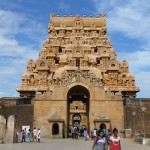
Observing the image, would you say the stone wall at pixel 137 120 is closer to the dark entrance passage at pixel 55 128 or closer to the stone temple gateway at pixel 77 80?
the stone temple gateway at pixel 77 80

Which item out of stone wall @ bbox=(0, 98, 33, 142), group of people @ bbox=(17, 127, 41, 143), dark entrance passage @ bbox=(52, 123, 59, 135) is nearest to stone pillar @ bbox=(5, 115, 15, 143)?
group of people @ bbox=(17, 127, 41, 143)

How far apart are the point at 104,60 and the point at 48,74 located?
11.2 meters

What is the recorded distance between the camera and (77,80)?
109ft

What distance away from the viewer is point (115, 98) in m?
33.2

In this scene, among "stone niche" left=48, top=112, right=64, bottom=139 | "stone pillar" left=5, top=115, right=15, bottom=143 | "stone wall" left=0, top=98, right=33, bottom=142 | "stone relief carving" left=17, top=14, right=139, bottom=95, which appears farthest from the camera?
"stone relief carving" left=17, top=14, right=139, bottom=95

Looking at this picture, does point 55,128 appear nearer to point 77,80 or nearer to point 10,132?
point 77,80

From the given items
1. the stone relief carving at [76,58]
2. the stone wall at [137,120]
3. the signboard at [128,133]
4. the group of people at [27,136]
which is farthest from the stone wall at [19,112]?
the stone wall at [137,120]

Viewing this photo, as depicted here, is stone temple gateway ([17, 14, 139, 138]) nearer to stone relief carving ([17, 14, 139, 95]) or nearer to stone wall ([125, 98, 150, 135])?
stone relief carving ([17, 14, 139, 95])

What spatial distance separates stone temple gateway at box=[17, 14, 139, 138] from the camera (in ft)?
107

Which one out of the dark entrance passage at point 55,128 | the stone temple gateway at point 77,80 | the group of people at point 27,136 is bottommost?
the group of people at point 27,136

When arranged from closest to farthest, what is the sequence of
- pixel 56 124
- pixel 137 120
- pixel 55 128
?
1. pixel 56 124
2. pixel 55 128
3. pixel 137 120

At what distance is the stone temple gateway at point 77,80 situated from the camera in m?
32.7

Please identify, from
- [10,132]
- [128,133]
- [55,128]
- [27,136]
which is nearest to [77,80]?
[55,128]

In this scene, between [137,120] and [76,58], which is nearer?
[137,120]
